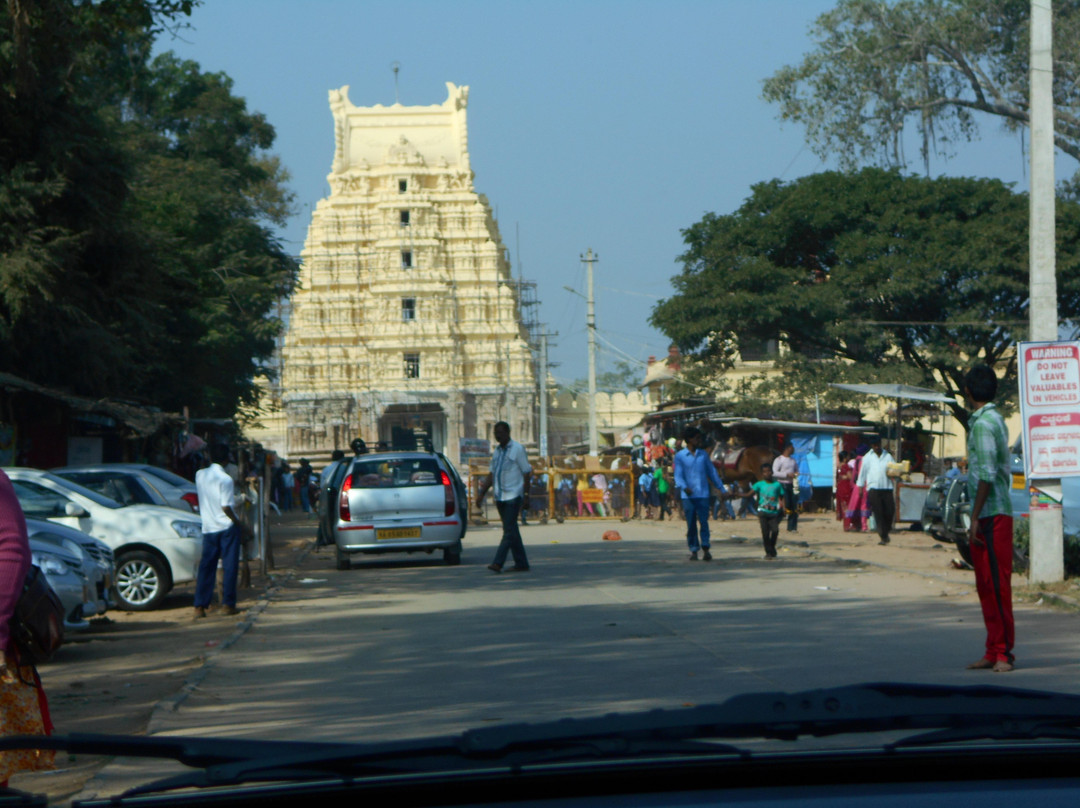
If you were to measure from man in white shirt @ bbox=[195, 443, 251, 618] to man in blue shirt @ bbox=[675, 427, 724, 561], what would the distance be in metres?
6.96

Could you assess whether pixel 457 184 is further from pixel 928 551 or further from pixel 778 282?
pixel 928 551

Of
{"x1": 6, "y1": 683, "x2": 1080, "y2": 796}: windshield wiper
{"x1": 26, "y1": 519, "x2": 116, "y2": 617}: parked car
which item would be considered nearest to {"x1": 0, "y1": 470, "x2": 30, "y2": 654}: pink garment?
{"x1": 6, "y1": 683, "x2": 1080, "y2": 796}: windshield wiper

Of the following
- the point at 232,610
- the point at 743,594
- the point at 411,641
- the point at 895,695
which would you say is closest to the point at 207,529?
the point at 232,610

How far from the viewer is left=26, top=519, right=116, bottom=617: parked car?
1145cm

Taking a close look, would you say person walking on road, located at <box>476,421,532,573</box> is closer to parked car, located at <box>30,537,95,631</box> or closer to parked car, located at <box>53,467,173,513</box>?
parked car, located at <box>53,467,173,513</box>

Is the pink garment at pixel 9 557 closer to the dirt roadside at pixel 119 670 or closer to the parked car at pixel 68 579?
the dirt roadside at pixel 119 670

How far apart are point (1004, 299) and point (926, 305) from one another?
2026 mm

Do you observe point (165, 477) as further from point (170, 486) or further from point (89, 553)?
point (89, 553)

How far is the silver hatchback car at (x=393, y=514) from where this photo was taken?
18141 mm

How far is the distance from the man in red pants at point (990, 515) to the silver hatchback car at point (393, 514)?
411 inches

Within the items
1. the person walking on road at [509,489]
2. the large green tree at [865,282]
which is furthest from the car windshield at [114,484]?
the large green tree at [865,282]

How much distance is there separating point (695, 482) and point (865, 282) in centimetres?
1950

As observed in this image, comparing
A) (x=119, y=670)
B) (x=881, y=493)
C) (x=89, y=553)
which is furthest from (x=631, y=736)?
(x=881, y=493)

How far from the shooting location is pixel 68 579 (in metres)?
10.9
